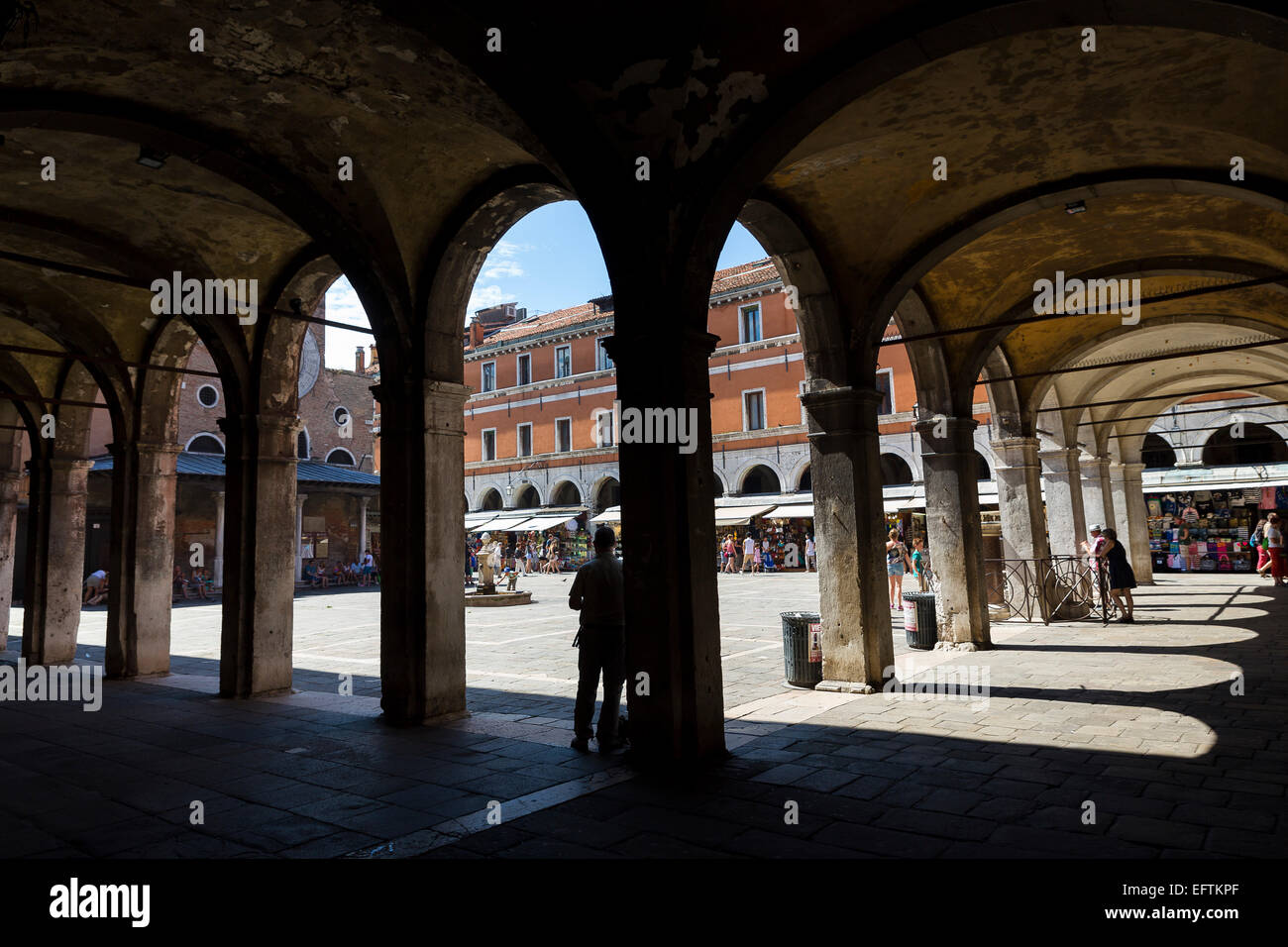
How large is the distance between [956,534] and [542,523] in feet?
73.9

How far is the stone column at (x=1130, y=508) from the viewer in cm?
1792

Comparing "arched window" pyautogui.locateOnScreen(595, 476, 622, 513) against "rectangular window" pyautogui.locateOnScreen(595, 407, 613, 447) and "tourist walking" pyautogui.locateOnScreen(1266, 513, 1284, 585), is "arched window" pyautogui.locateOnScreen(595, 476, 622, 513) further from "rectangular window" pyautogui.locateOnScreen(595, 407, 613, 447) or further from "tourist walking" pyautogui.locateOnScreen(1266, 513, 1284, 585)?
"tourist walking" pyautogui.locateOnScreen(1266, 513, 1284, 585)

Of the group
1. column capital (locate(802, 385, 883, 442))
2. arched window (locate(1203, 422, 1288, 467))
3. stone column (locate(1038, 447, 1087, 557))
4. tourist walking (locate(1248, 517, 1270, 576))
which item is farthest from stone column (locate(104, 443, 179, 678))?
arched window (locate(1203, 422, 1288, 467))

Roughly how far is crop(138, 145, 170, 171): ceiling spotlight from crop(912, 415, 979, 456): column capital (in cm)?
806

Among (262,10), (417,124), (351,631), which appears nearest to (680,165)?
(417,124)

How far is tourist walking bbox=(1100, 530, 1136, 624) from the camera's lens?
11430 mm

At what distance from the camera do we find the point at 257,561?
809 centimetres

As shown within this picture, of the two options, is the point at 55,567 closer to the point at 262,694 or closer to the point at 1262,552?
the point at 262,694

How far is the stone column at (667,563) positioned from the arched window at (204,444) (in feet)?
77.9

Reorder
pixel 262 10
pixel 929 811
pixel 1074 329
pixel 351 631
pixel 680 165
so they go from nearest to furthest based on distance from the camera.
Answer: pixel 929 811 < pixel 262 10 < pixel 680 165 < pixel 1074 329 < pixel 351 631

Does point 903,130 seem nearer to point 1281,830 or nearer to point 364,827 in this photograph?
point 1281,830

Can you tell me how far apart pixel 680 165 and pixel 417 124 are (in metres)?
2.11

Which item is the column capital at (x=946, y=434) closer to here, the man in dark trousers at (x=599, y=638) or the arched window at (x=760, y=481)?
the man in dark trousers at (x=599, y=638)
